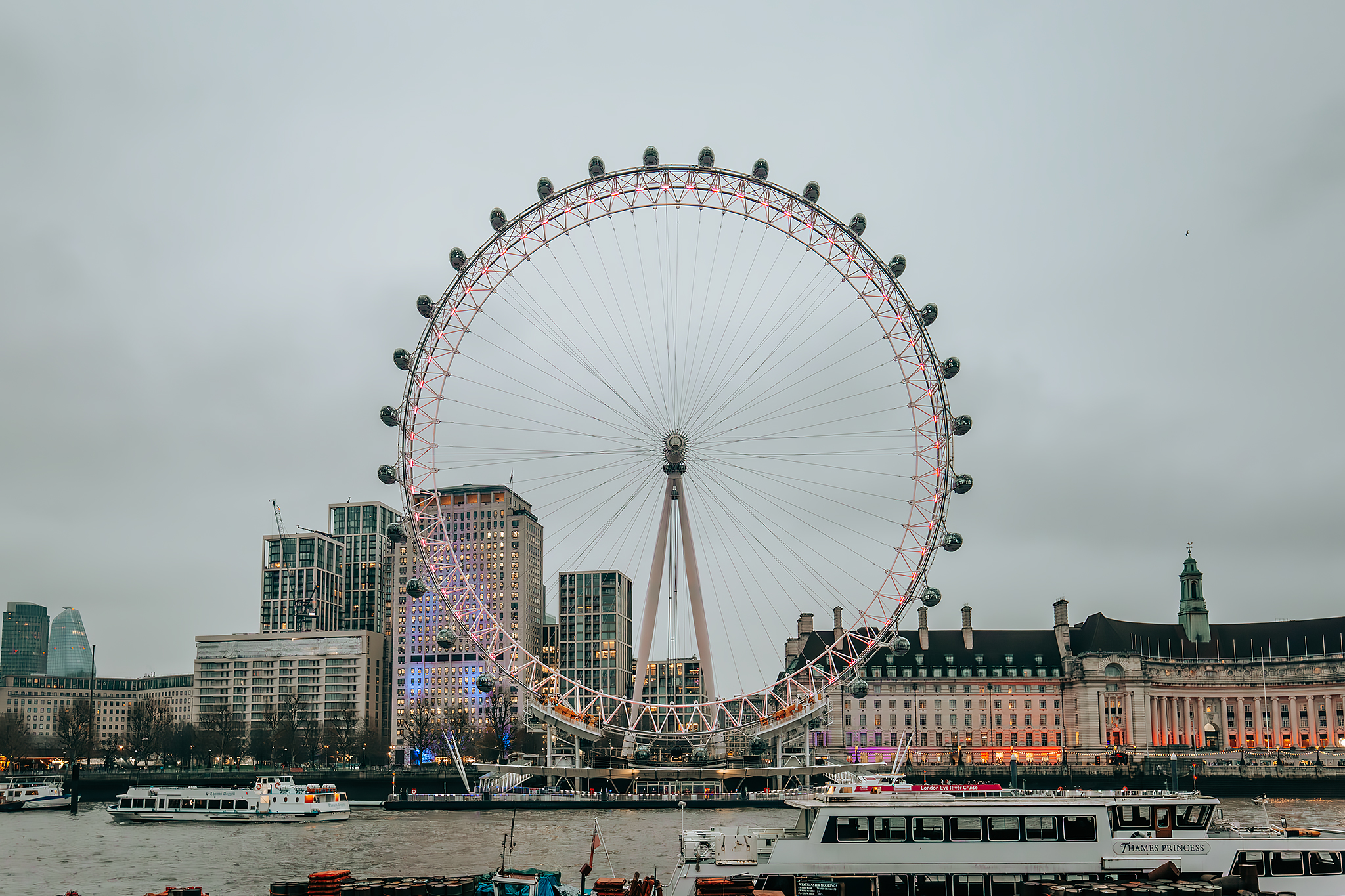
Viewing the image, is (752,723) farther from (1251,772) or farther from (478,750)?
(478,750)

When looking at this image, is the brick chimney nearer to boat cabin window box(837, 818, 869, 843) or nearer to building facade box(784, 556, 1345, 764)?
building facade box(784, 556, 1345, 764)

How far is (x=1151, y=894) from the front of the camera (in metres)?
26.4

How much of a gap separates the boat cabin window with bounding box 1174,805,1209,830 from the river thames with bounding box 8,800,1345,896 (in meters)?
14.7

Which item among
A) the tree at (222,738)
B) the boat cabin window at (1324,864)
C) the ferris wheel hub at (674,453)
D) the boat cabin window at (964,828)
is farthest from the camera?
the tree at (222,738)

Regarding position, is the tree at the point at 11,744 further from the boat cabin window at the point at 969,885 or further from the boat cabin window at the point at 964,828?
the boat cabin window at the point at 969,885

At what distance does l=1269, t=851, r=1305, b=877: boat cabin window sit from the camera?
117ft

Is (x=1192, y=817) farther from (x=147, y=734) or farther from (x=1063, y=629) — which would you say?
(x=147, y=734)

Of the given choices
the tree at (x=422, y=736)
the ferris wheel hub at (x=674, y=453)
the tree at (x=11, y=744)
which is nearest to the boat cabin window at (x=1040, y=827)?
the ferris wheel hub at (x=674, y=453)

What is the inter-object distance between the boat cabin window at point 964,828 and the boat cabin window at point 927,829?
0.29 meters

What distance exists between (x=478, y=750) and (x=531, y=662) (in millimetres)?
89060

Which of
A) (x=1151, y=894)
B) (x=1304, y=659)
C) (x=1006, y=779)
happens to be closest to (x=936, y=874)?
(x=1151, y=894)

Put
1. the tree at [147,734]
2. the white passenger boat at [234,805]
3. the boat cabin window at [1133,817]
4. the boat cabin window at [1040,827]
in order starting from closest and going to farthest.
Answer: the boat cabin window at [1040,827] → the boat cabin window at [1133,817] → the white passenger boat at [234,805] → the tree at [147,734]

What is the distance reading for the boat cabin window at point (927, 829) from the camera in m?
37.8

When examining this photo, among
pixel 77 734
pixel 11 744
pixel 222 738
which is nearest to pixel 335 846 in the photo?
pixel 77 734
